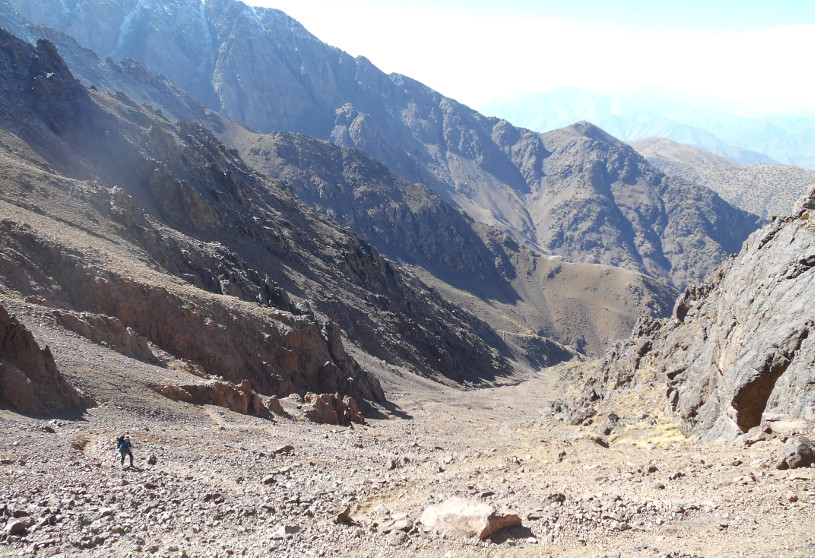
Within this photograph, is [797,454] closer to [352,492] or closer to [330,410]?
[352,492]

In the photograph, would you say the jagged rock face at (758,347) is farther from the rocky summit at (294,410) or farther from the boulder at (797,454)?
the boulder at (797,454)

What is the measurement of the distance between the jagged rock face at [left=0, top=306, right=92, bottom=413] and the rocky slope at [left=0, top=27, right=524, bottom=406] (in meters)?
7.94

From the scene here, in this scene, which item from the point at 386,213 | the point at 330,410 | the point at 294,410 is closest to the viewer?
the point at 294,410

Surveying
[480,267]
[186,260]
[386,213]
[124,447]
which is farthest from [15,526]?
[386,213]

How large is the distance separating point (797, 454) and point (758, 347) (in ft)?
23.5

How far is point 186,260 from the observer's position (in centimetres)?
5372

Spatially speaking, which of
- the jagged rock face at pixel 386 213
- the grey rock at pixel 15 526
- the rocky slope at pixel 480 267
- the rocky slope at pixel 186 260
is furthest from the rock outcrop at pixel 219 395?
the jagged rock face at pixel 386 213

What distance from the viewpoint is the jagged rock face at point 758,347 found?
1719 centimetres

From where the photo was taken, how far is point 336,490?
53.4ft

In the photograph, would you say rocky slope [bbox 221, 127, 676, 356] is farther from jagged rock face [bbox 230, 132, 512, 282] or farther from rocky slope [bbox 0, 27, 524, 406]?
rocky slope [bbox 0, 27, 524, 406]

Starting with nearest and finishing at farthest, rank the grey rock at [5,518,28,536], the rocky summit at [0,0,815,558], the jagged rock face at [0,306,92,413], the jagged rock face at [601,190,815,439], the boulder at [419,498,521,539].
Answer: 1. the grey rock at [5,518,28,536]
2. the boulder at [419,498,521,539]
3. the rocky summit at [0,0,815,558]
4. the jagged rock face at [601,190,815,439]
5. the jagged rock face at [0,306,92,413]

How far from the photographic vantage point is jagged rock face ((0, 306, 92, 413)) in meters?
19.5

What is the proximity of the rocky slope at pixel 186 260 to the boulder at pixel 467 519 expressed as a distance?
23.4 metres

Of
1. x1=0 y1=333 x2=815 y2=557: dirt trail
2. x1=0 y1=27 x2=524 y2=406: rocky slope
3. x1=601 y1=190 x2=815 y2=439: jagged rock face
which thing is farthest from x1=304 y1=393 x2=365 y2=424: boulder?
x1=601 y1=190 x2=815 y2=439: jagged rock face
